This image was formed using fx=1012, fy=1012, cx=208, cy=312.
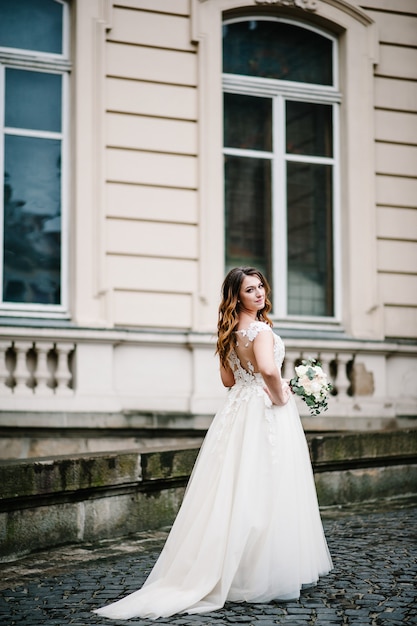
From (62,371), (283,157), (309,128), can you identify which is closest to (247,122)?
(283,157)

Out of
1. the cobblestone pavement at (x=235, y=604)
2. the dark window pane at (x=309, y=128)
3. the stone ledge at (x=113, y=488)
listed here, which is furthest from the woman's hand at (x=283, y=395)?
the dark window pane at (x=309, y=128)

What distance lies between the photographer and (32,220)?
9.55m

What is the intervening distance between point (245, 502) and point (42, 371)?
4.02 meters

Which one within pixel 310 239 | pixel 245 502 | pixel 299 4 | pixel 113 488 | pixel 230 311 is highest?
pixel 299 4

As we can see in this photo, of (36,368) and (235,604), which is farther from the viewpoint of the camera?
(36,368)

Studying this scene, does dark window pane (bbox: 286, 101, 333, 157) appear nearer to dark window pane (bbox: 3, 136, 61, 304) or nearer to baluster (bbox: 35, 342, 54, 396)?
dark window pane (bbox: 3, 136, 61, 304)

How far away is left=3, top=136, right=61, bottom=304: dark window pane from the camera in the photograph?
30.9 ft

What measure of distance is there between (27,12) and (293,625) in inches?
267

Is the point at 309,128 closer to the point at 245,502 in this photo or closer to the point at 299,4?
the point at 299,4

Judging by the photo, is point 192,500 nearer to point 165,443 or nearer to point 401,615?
point 401,615

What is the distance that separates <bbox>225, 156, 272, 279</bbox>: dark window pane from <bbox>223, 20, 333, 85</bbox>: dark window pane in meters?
0.97

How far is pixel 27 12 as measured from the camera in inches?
374

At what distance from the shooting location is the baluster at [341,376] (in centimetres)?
1012

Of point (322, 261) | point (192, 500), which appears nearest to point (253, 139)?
point (322, 261)
